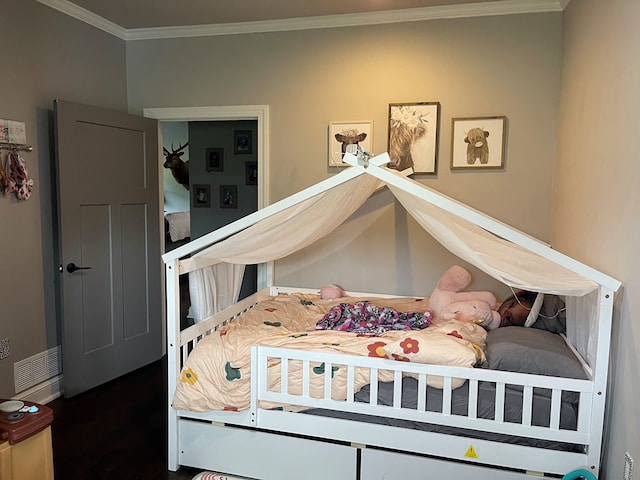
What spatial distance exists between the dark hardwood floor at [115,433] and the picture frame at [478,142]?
256cm

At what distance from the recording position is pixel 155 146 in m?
3.99

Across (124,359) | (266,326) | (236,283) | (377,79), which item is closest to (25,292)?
(124,359)

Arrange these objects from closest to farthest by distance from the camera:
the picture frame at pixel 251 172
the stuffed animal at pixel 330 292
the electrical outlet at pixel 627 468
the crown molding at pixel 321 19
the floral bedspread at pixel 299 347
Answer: the electrical outlet at pixel 627 468 → the floral bedspread at pixel 299 347 → the crown molding at pixel 321 19 → the stuffed animal at pixel 330 292 → the picture frame at pixel 251 172

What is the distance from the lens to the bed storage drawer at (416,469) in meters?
2.17

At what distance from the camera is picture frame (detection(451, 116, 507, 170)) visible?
340cm

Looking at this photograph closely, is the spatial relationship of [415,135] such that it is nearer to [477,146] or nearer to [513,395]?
[477,146]

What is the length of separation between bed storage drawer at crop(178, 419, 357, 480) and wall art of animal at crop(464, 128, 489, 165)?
210 cm

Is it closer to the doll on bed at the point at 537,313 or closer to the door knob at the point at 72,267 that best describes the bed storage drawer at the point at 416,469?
the doll on bed at the point at 537,313

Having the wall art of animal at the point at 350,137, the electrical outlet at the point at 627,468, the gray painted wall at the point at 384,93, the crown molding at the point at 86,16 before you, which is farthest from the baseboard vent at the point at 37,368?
the electrical outlet at the point at 627,468

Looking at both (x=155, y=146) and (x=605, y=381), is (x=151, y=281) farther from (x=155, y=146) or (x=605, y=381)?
(x=605, y=381)

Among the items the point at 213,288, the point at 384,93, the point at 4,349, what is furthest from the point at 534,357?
the point at 4,349

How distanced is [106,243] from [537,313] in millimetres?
2851

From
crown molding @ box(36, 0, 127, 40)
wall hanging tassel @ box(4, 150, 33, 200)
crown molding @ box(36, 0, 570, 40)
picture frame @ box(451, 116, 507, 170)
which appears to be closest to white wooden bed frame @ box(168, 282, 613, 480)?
wall hanging tassel @ box(4, 150, 33, 200)

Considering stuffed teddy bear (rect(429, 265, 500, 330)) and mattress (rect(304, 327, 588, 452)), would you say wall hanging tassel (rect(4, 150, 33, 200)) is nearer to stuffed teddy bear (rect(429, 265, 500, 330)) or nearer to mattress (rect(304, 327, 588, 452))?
mattress (rect(304, 327, 588, 452))
